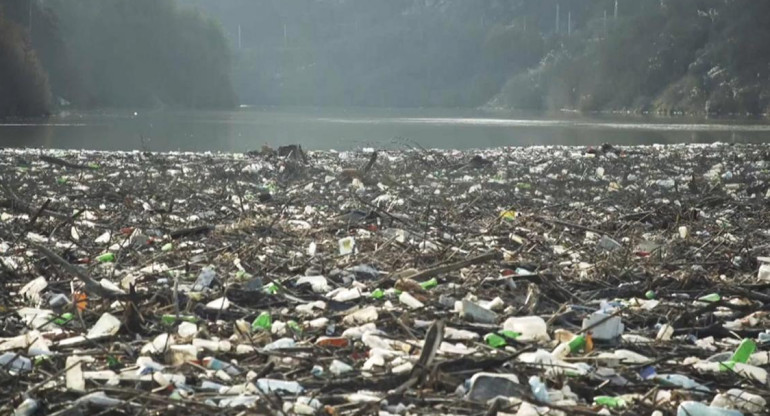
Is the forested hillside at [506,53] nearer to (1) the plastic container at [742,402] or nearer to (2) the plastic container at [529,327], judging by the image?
(2) the plastic container at [529,327]

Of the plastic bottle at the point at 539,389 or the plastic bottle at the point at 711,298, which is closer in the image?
the plastic bottle at the point at 539,389

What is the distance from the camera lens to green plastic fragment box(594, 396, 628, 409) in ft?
9.45

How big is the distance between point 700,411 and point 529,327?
3.32 ft

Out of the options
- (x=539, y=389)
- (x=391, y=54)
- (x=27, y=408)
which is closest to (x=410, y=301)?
(x=539, y=389)

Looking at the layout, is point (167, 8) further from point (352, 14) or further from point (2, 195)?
point (352, 14)

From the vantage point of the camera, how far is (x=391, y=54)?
14788 centimetres

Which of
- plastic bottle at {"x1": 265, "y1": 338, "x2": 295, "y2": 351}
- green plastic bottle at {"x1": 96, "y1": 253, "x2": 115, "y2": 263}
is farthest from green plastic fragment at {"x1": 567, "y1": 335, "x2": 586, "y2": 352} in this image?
green plastic bottle at {"x1": 96, "y1": 253, "x2": 115, "y2": 263}

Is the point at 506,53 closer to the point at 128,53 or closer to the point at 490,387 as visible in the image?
the point at 128,53

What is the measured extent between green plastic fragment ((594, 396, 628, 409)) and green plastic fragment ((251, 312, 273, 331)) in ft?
4.69

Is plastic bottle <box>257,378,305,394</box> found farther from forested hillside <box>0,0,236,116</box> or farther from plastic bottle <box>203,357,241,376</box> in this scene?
forested hillside <box>0,0,236,116</box>

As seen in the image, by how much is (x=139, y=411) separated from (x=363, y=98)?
137108 millimetres

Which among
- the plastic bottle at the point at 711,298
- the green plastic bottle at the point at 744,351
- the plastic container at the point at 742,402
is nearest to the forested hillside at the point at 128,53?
the plastic bottle at the point at 711,298

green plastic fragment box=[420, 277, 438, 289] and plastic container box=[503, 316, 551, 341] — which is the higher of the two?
plastic container box=[503, 316, 551, 341]

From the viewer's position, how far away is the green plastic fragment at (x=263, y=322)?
12.5 feet
